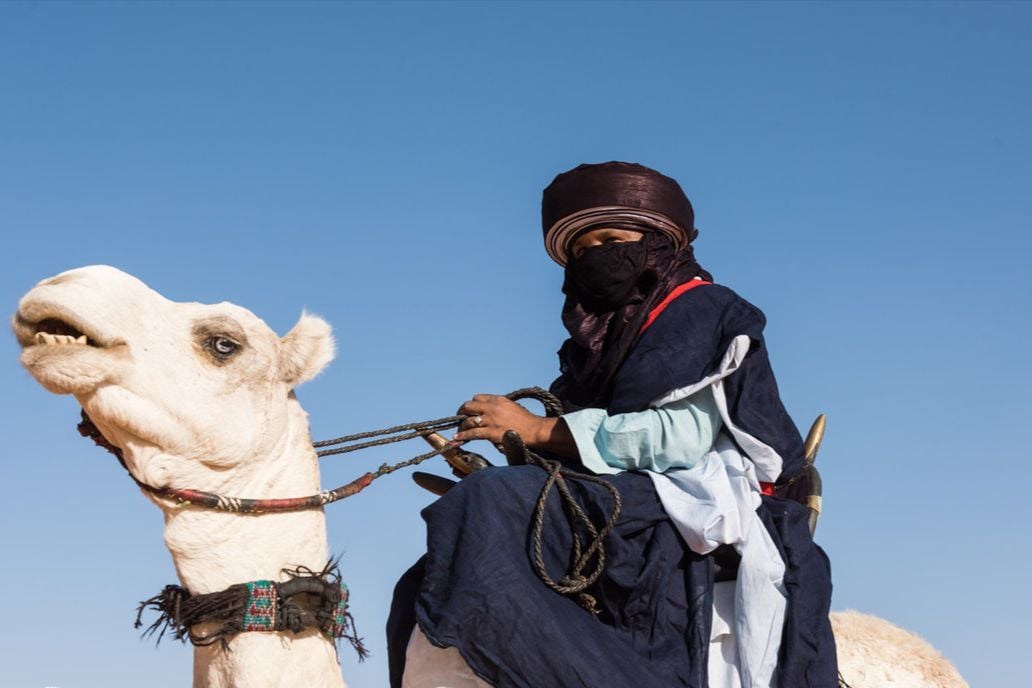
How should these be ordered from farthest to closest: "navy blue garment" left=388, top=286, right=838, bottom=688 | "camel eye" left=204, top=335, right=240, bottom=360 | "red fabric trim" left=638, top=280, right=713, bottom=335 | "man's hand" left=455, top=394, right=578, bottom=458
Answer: "red fabric trim" left=638, top=280, right=713, bottom=335, "man's hand" left=455, top=394, right=578, bottom=458, "camel eye" left=204, top=335, right=240, bottom=360, "navy blue garment" left=388, top=286, right=838, bottom=688

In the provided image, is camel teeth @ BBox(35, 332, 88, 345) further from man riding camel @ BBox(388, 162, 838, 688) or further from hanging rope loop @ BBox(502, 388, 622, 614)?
hanging rope loop @ BBox(502, 388, 622, 614)

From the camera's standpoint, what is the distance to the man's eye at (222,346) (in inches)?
173

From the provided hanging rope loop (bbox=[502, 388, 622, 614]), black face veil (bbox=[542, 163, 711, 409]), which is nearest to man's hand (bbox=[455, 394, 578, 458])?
hanging rope loop (bbox=[502, 388, 622, 614])

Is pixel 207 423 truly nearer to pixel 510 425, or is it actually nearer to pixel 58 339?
pixel 58 339

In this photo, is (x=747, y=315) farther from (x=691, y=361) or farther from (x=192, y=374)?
(x=192, y=374)

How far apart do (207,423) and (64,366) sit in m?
0.49

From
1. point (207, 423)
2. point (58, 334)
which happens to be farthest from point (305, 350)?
point (58, 334)

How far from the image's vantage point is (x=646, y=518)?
173 inches

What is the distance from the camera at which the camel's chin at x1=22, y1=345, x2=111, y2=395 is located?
3.97 metres

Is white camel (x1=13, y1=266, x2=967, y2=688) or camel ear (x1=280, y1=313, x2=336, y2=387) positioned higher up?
camel ear (x1=280, y1=313, x2=336, y2=387)

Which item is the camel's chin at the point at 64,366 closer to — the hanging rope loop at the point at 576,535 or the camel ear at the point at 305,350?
the camel ear at the point at 305,350

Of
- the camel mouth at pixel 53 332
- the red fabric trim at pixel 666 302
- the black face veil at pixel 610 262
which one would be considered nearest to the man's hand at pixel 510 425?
the black face veil at pixel 610 262

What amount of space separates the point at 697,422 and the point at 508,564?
2.83 ft

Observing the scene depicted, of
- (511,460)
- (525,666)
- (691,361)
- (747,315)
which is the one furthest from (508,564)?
(747,315)
